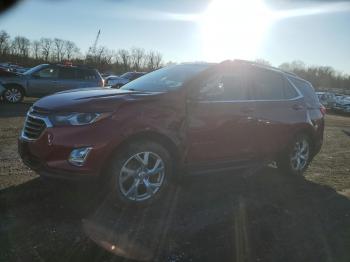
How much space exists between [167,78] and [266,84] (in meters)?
1.70

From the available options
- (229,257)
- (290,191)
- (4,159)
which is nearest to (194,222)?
(229,257)

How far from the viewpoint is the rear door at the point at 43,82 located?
777 inches

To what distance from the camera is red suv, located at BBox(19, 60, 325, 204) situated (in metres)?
4.79

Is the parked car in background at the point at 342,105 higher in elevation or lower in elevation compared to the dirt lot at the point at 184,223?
lower

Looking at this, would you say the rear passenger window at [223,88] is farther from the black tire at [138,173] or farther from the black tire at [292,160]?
the black tire at [292,160]

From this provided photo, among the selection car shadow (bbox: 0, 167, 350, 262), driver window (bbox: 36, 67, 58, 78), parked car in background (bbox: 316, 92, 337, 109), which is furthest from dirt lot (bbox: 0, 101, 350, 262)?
parked car in background (bbox: 316, 92, 337, 109)

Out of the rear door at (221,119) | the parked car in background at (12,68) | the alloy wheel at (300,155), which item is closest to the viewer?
the rear door at (221,119)

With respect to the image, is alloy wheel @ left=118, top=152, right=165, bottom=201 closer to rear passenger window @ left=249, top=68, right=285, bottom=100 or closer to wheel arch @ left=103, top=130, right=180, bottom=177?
wheel arch @ left=103, top=130, right=180, bottom=177

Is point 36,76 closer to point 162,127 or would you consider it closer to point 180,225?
point 162,127

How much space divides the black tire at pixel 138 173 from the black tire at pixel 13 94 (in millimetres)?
15618

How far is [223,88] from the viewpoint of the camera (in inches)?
241

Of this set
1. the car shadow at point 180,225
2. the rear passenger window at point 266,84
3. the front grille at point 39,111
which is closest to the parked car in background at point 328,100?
the rear passenger window at point 266,84

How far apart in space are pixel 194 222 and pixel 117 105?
1543 millimetres

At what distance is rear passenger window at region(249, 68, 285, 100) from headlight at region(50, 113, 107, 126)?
8.87ft
